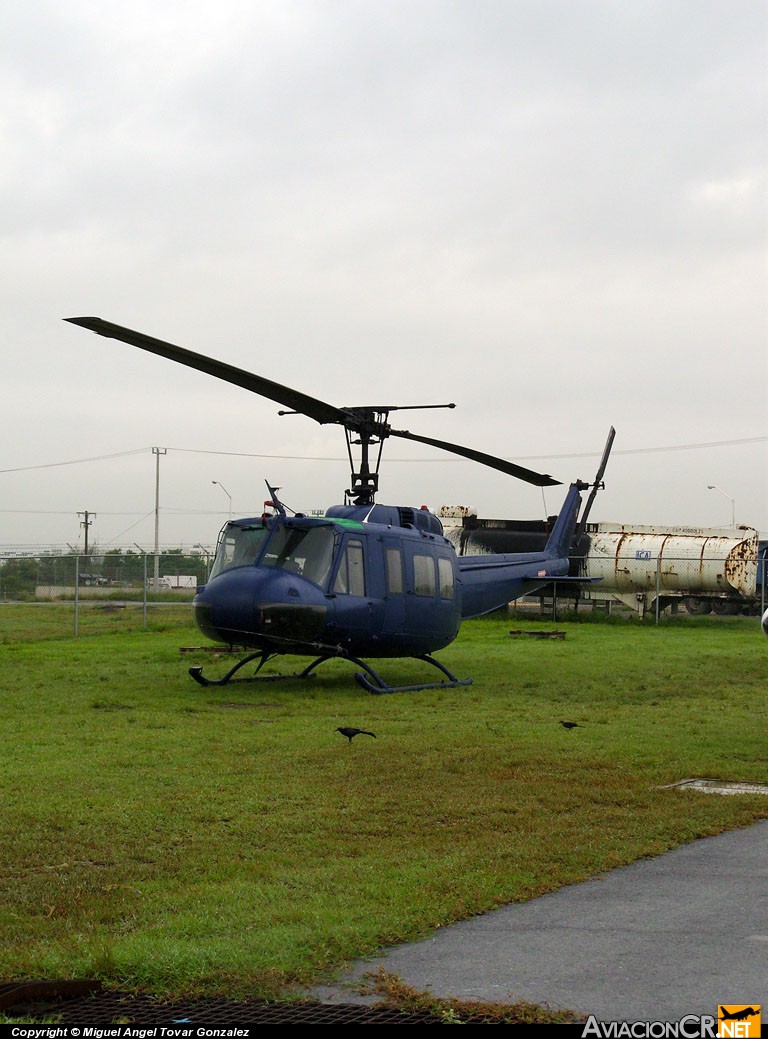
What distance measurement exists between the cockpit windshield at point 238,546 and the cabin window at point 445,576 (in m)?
3.33

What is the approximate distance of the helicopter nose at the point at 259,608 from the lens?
14.9 meters

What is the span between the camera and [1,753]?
9797 mm

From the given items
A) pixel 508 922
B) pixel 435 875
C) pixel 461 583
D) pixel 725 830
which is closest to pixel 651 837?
pixel 725 830

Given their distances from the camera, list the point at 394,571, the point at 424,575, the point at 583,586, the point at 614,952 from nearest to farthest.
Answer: the point at 614,952, the point at 394,571, the point at 424,575, the point at 583,586

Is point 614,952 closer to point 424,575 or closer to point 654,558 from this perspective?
point 424,575

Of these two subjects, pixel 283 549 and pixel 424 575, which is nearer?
pixel 283 549

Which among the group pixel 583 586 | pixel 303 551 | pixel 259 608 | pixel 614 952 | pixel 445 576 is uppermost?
pixel 303 551

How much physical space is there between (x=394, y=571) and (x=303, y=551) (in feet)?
5.43

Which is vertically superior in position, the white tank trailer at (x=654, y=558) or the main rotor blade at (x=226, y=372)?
the main rotor blade at (x=226, y=372)

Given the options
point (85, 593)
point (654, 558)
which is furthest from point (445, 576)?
point (85, 593)

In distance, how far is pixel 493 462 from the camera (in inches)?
704

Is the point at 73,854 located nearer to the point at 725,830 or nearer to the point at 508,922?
the point at 508,922
